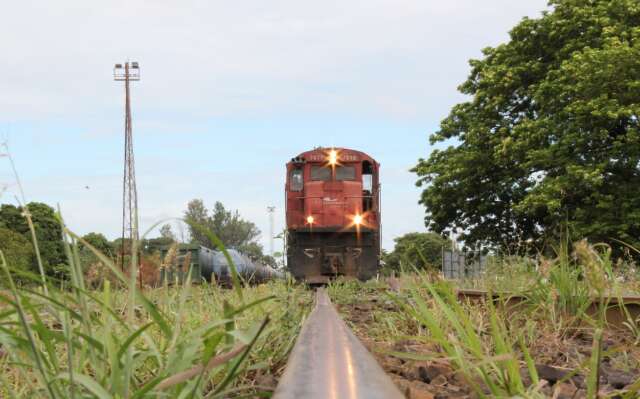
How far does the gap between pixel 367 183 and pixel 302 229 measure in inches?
90.7

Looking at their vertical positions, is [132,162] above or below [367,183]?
above

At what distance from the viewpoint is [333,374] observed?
1.66 meters

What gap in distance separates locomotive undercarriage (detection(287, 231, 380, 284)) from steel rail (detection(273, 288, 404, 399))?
13.3 metres

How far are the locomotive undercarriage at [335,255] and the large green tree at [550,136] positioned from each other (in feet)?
18.8

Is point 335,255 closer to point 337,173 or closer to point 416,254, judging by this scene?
point 337,173

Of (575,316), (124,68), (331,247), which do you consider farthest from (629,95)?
(124,68)

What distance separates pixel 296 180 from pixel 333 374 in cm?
1514

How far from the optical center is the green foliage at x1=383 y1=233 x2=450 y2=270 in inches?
129

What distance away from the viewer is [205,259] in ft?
72.4

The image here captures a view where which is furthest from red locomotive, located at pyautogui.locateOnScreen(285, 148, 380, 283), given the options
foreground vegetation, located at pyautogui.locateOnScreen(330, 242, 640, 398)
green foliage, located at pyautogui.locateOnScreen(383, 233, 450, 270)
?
foreground vegetation, located at pyautogui.locateOnScreen(330, 242, 640, 398)

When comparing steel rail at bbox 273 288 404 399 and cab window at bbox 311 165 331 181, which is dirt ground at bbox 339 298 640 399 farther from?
cab window at bbox 311 165 331 181

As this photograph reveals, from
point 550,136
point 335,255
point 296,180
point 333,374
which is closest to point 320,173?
point 296,180

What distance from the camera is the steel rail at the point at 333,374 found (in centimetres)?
147

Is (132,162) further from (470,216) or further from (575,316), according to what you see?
(575,316)
